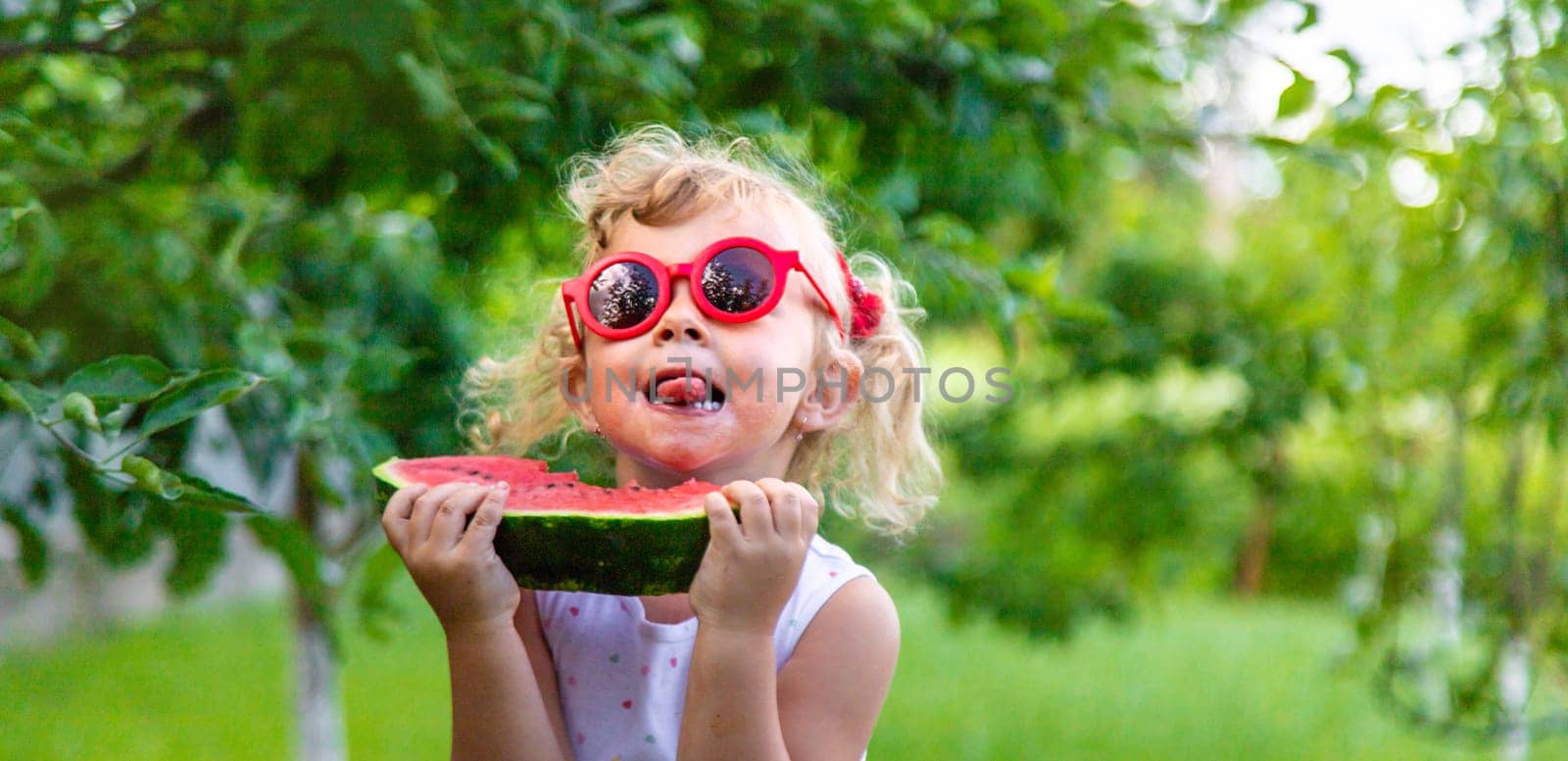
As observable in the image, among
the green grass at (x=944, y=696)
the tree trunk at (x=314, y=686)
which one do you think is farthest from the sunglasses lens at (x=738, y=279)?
the green grass at (x=944, y=696)

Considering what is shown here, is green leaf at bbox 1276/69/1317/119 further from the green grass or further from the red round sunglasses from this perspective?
the green grass

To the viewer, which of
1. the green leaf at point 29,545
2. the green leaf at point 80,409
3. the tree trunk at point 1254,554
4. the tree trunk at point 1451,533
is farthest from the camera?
the tree trunk at point 1254,554

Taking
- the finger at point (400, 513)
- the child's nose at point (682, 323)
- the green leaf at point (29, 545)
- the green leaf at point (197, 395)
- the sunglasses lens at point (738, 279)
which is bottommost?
the green leaf at point (29, 545)

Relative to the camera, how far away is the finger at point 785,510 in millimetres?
1329

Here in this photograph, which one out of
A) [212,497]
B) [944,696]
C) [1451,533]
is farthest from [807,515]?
[944,696]

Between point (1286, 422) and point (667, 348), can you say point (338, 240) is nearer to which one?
point (667, 348)

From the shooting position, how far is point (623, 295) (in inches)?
59.9

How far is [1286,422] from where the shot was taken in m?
4.26

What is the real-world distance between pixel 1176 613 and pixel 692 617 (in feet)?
29.4

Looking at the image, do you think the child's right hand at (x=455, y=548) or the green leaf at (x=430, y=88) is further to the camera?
the green leaf at (x=430, y=88)

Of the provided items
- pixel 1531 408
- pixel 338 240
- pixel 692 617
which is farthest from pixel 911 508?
pixel 1531 408

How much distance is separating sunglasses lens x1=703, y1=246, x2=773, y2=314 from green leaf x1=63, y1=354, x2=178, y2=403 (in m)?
0.64

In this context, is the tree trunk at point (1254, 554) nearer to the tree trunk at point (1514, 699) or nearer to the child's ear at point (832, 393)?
the tree trunk at point (1514, 699)

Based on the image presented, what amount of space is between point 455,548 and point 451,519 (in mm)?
30
